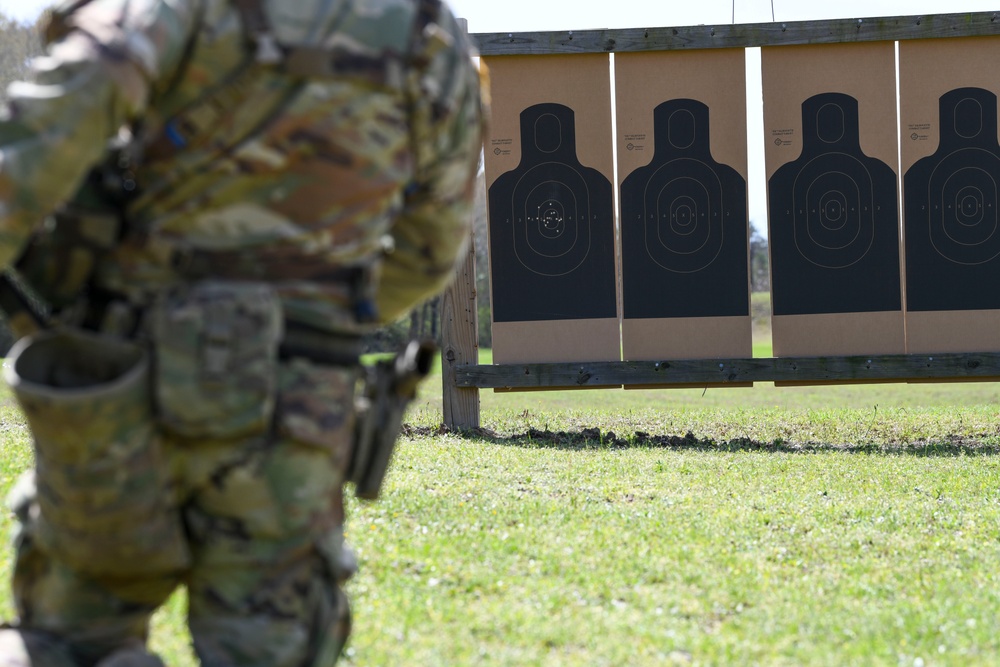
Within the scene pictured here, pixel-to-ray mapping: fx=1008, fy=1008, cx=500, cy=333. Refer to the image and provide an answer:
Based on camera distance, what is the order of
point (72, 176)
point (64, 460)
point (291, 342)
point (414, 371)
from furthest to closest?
point (414, 371), point (291, 342), point (64, 460), point (72, 176)

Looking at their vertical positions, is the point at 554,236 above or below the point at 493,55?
below

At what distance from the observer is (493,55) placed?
8125mm

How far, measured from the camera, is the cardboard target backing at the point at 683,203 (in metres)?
Result: 8.18

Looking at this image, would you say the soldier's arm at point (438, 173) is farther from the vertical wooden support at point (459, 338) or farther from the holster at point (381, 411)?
the vertical wooden support at point (459, 338)

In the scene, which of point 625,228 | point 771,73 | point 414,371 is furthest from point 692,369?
point 414,371

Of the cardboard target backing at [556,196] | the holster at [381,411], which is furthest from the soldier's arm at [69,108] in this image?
the cardboard target backing at [556,196]

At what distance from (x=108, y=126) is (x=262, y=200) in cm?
29

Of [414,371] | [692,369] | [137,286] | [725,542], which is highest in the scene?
[137,286]

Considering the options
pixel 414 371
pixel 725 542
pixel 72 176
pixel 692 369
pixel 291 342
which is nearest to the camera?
pixel 72 176

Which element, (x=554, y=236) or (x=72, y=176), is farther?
(x=554, y=236)

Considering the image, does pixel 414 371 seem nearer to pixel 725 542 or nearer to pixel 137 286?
pixel 137 286

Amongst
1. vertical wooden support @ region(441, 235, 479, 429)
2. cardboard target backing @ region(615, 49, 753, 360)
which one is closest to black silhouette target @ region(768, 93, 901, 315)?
cardboard target backing @ region(615, 49, 753, 360)

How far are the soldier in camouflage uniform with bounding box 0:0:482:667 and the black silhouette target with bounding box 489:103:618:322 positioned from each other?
6.32 m

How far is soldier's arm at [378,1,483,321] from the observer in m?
1.91
